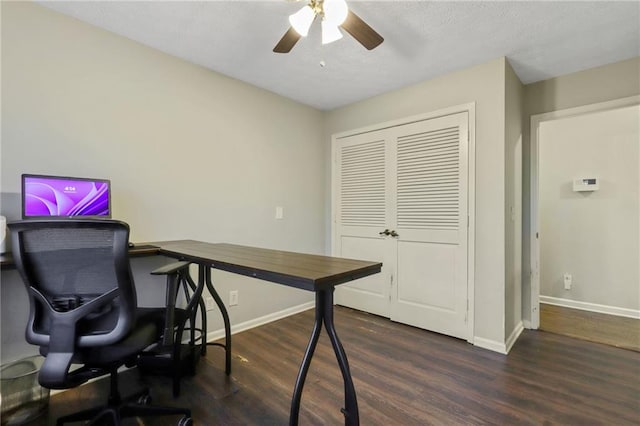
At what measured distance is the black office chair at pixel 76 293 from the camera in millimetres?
1177

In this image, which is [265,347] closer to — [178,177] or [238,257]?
[238,257]

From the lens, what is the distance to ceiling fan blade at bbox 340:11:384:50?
1.63m

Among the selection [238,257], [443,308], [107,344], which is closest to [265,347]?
[238,257]

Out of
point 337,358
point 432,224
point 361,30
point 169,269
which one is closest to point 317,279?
point 337,358

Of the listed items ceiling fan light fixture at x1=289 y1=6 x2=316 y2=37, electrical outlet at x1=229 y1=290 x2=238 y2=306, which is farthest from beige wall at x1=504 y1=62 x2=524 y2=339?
electrical outlet at x1=229 y1=290 x2=238 y2=306

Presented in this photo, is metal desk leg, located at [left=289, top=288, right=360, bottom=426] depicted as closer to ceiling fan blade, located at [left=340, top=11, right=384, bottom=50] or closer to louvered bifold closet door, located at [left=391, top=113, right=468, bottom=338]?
ceiling fan blade, located at [left=340, top=11, right=384, bottom=50]

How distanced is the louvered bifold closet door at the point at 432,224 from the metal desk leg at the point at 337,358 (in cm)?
179

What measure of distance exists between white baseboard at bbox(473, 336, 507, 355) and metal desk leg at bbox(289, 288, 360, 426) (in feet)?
5.69

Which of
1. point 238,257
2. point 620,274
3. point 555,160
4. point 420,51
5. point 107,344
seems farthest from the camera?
point 555,160

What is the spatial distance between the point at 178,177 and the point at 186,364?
1399mm

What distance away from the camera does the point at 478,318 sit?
252 cm

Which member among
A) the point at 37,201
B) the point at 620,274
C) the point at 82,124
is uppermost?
the point at 82,124

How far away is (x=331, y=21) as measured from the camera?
5.24 ft

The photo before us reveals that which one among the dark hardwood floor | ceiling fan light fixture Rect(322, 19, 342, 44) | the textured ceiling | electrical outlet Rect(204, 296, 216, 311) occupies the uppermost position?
the textured ceiling
